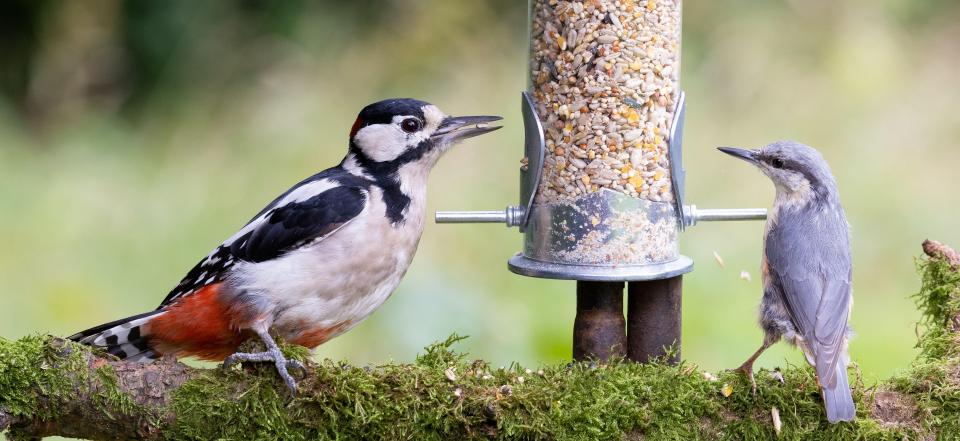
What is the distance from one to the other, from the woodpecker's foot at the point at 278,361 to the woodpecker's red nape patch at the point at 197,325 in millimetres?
380

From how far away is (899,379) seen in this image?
3730mm

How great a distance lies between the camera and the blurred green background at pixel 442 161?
6.72m

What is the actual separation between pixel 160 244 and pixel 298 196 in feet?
11.5

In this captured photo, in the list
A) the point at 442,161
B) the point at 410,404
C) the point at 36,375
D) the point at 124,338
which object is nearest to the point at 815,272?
the point at 410,404

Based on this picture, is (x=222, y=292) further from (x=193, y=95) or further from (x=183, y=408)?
(x=193, y=95)

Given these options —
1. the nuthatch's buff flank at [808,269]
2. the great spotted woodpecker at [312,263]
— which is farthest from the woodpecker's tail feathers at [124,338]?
the nuthatch's buff flank at [808,269]

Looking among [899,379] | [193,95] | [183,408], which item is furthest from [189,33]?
[899,379]

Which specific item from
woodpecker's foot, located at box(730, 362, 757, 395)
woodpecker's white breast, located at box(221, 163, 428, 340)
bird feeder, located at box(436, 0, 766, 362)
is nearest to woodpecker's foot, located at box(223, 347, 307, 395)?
woodpecker's white breast, located at box(221, 163, 428, 340)

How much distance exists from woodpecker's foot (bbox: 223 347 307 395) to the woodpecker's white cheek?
957mm

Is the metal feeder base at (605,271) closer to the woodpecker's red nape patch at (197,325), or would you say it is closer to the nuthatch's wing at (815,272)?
the nuthatch's wing at (815,272)

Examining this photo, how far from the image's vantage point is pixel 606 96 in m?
4.23

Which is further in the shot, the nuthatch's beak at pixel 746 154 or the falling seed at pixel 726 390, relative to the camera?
the nuthatch's beak at pixel 746 154

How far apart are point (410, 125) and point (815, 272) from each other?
5.09 ft

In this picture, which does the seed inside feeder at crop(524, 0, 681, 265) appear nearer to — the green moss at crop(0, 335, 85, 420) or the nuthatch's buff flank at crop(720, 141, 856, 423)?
the nuthatch's buff flank at crop(720, 141, 856, 423)
